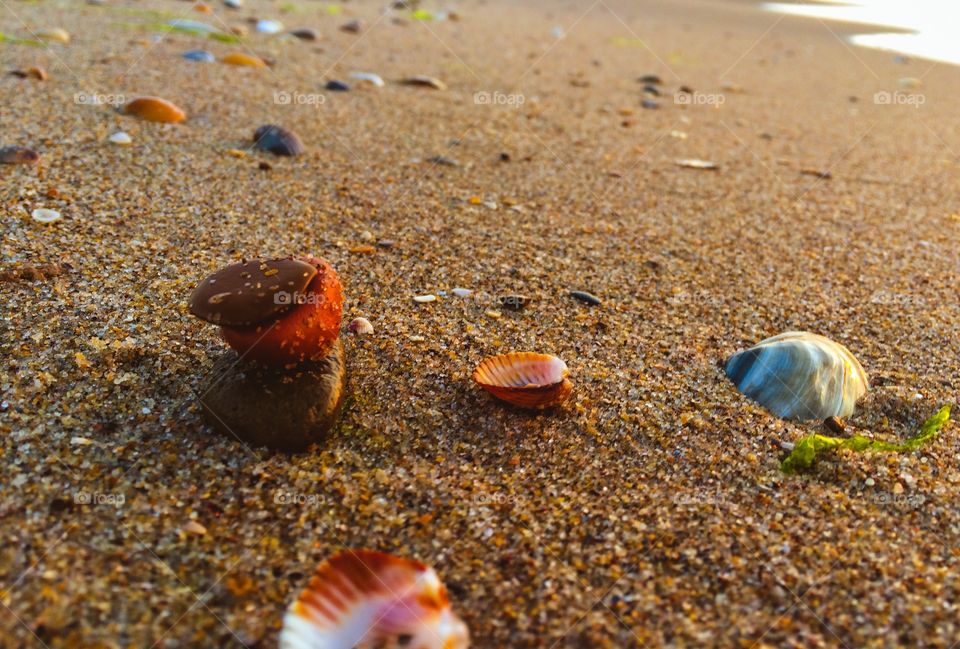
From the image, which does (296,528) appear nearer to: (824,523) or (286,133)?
(824,523)

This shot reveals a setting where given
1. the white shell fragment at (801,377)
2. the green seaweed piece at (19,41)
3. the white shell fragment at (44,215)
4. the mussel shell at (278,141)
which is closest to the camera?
the white shell fragment at (801,377)

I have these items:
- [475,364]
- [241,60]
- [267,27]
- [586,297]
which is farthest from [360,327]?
[267,27]

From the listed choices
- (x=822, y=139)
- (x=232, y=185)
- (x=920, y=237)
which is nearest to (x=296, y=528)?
(x=232, y=185)

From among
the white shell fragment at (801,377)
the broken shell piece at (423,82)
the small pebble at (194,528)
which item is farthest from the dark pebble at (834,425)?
the broken shell piece at (423,82)

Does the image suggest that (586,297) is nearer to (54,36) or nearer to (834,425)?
(834,425)

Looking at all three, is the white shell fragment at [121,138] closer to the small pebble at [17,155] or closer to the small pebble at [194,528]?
the small pebble at [17,155]

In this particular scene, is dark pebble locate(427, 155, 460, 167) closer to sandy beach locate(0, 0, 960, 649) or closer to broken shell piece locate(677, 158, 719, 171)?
sandy beach locate(0, 0, 960, 649)

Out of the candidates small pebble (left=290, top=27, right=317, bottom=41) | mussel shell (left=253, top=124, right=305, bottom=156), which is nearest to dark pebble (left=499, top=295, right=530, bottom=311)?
mussel shell (left=253, top=124, right=305, bottom=156)
